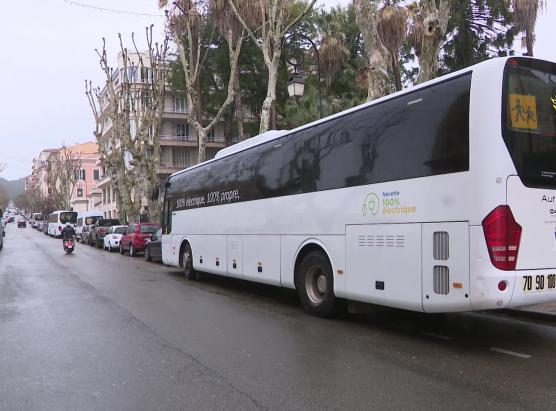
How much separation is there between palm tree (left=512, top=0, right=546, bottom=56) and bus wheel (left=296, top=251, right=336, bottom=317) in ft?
40.0

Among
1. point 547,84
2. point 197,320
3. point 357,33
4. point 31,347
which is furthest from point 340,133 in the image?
point 357,33

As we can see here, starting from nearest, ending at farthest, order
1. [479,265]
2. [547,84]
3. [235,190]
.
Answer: [479,265] < [547,84] < [235,190]

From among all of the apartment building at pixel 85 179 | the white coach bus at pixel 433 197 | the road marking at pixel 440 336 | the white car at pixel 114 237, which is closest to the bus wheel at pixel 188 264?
the white coach bus at pixel 433 197

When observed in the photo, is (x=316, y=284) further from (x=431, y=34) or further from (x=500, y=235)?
(x=431, y=34)

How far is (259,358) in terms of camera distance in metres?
6.35

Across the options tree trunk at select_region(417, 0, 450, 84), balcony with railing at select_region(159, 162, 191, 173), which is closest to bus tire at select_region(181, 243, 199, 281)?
tree trunk at select_region(417, 0, 450, 84)

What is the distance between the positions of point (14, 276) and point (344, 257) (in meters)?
12.0

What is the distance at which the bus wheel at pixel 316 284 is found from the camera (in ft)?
29.0

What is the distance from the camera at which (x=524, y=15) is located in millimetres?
17422

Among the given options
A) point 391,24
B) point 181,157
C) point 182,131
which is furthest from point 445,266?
point 182,131

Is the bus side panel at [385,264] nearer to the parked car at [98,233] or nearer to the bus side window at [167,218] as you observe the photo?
the bus side window at [167,218]

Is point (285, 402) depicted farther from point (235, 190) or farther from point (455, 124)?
point (235, 190)

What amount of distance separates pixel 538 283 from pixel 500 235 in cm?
88

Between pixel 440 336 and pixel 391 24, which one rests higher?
pixel 391 24
